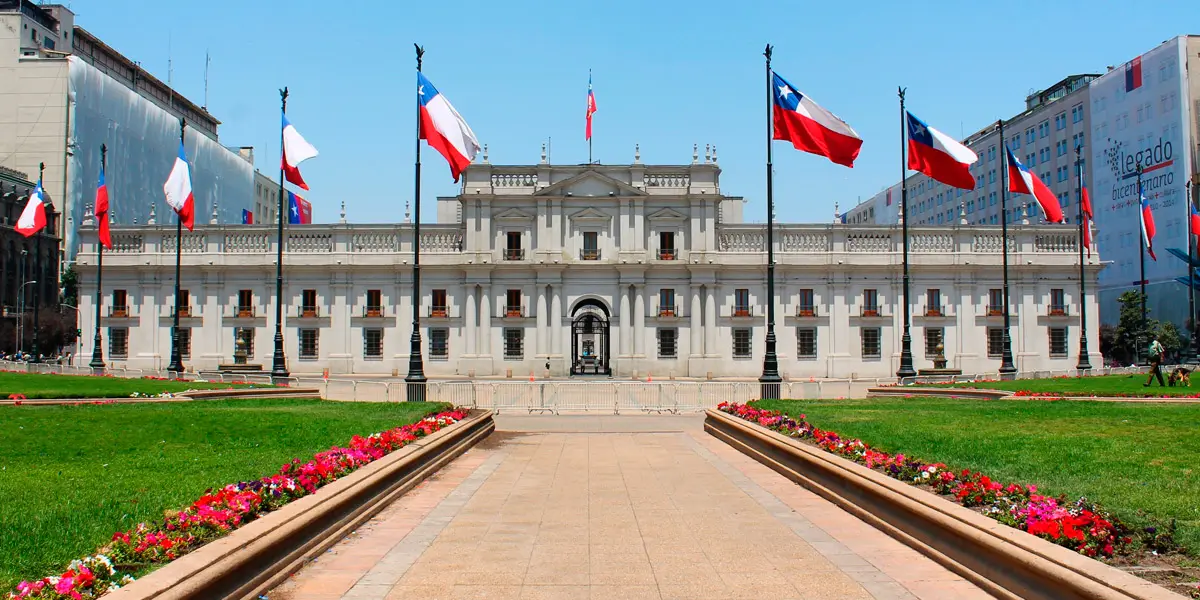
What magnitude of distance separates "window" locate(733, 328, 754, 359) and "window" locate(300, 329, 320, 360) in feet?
89.0

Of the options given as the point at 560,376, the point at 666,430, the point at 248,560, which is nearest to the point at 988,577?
the point at 248,560

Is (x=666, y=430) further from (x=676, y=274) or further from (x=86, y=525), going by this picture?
(x=676, y=274)

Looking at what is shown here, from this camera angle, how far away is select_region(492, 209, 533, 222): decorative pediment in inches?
2429

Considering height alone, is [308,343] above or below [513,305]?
below

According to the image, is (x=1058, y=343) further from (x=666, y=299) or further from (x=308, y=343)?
(x=308, y=343)

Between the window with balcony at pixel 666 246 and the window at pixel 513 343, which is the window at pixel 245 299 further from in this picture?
the window with balcony at pixel 666 246

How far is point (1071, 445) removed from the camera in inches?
546

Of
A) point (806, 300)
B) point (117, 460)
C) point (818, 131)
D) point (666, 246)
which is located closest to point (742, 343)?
point (806, 300)

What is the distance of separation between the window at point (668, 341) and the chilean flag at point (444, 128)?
32843mm

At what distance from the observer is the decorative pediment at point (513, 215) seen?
6169 centimetres

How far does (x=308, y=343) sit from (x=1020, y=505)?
57814mm

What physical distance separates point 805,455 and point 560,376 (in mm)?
45823


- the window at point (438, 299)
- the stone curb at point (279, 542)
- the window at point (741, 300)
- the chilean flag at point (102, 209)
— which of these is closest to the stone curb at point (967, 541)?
the stone curb at point (279, 542)

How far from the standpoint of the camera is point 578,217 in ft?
202
